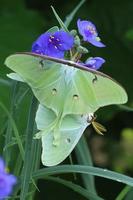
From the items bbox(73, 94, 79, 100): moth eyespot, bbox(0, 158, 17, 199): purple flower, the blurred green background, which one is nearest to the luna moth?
bbox(73, 94, 79, 100): moth eyespot

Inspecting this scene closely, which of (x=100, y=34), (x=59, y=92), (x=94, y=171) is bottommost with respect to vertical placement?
(x=94, y=171)

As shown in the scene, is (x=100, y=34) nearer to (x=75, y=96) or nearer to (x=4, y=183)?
(x=75, y=96)

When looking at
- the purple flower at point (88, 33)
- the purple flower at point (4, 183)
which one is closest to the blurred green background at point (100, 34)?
the purple flower at point (88, 33)

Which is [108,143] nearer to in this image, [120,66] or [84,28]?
[120,66]

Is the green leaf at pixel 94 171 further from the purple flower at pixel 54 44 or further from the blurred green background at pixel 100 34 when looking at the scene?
the blurred green background at pixel 100 34

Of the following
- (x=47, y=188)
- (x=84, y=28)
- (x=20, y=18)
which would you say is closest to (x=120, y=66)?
(x=20, y=18)

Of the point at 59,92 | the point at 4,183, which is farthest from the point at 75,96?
the point at 4,183

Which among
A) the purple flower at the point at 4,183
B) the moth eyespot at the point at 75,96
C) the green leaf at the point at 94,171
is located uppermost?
the moth eyespot at the point at 75,96
